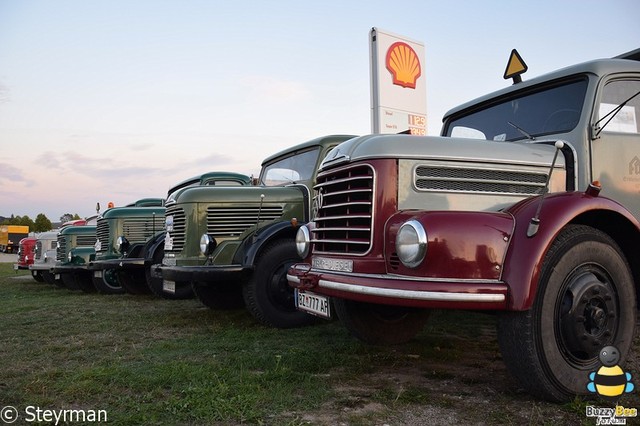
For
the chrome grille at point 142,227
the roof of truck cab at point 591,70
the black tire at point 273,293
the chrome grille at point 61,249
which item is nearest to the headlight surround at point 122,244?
the chrome grille at point 142,227

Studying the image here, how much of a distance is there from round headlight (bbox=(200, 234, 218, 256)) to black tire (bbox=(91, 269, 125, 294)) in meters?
4.79

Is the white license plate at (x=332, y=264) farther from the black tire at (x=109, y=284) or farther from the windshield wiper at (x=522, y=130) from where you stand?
the black tire at (x=109, y=284)

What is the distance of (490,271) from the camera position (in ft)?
9.70

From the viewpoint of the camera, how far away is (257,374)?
12.2 ft

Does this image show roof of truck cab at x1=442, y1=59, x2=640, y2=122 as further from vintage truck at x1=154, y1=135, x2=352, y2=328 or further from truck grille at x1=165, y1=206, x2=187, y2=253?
truck grille at x1=165, y1=206, x2=187, y2=253

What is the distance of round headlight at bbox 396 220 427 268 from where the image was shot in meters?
2.95

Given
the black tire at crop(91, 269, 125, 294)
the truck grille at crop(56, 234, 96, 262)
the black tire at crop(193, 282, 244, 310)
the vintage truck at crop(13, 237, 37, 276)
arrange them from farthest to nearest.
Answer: the vintage truck at crop(13, 237, 37, 276) → the truck grille at crop(56, 234, 96, 262) → the black tire at crop(91, 269, 125, 294) → the black tire at crop(193, 282, 244, 310)

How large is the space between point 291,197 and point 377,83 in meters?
3.35

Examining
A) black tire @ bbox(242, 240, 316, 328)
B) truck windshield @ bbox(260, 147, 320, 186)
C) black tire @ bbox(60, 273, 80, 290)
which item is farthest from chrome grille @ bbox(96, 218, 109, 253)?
black tire @ bbox(242, 240, 316, 328)

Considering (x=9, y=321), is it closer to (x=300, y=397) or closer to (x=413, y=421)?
(x=300, y=397)

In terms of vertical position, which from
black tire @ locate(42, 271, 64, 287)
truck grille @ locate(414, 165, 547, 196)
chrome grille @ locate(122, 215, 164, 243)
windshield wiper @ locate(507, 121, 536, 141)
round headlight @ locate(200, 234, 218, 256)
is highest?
windshield wiper @ locate(507, 121, 536, 141)

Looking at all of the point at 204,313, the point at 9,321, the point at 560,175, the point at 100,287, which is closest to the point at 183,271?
the point at 204,313

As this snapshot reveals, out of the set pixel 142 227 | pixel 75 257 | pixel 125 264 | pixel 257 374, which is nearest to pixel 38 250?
pixel 75 257

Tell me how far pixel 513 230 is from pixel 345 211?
3.73 ft
